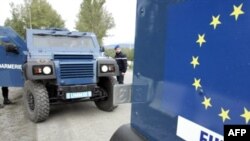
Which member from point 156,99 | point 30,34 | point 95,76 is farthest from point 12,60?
point 156,99

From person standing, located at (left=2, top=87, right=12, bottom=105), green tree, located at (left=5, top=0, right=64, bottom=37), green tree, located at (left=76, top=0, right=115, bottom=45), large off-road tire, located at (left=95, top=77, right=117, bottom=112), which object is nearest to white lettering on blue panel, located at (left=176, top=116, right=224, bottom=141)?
large off-road tire, located at (left=95, top=77, right=117, bottom=112)

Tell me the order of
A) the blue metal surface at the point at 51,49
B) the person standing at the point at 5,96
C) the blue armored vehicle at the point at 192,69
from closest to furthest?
the blue armored vehicle at the point at 192,69 < the blue metal surface at the point at 51,49 < the person standing at the point at 5,96

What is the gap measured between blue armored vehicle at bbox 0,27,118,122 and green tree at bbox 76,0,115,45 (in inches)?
588

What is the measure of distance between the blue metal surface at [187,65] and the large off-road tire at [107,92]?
4.33m

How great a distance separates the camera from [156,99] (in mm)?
1378

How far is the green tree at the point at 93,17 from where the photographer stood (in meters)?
21.3

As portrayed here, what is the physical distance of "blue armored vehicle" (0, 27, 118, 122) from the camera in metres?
5.15

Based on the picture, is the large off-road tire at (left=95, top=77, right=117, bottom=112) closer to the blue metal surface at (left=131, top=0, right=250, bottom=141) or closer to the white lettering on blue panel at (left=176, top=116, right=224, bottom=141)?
the blue metal surface at (left=131, top=0, right=250, bottom=141)

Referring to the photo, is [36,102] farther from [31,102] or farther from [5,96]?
[5,96]

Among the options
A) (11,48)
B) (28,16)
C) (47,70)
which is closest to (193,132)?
(47,70)

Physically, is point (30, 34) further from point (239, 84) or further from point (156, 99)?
point (239, 84)

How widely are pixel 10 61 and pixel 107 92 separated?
219 centimetres

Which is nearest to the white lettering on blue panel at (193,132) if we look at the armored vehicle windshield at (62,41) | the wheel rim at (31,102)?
the wheel rim at (31,102)

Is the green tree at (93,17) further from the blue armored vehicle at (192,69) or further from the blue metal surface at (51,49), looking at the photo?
the blue armored vehicle at (192,69)
